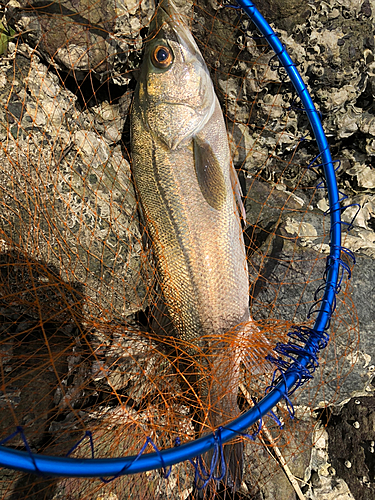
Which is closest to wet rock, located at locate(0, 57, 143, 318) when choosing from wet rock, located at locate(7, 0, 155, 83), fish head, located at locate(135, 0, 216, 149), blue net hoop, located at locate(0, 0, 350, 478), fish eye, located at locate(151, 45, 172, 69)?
wet rock, located at locate(7, 0, 155, 83)

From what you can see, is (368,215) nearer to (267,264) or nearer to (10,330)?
(267,264)

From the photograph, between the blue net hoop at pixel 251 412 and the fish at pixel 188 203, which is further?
the fish at pixel 188 203

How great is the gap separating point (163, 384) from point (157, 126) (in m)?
1.98

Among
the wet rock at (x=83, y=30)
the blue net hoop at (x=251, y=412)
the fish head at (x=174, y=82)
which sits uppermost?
the wet rock at (x=83, y=30)

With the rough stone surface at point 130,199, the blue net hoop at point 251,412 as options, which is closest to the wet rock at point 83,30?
the rough stone surface at point 130,199

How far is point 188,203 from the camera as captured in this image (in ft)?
8.46

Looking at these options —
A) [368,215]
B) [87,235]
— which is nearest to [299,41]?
[368,215]

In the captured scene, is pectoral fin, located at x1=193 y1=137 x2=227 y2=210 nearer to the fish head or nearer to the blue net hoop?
the fish head

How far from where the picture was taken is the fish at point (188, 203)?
8.20 feet

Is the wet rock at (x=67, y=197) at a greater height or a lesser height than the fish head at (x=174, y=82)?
lesser

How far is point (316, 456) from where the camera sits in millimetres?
2822

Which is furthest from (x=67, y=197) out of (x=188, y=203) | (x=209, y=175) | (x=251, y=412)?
(x=251, y=412)

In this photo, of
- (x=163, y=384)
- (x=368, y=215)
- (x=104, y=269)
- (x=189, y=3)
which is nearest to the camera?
(x=163, y=384)

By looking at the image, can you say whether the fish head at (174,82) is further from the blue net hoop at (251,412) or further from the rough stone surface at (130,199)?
the blue net hoop at (251,412)
